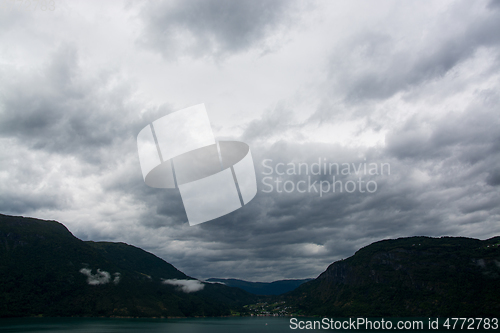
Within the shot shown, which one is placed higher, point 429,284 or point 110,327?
point 429,284

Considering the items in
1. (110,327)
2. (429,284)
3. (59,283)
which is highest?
(59,283)

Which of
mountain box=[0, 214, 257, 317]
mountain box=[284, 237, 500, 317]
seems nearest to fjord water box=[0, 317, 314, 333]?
mountain box=[0, 214, 257, 317]

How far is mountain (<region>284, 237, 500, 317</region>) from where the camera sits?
13175cm

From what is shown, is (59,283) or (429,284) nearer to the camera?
(429,284)

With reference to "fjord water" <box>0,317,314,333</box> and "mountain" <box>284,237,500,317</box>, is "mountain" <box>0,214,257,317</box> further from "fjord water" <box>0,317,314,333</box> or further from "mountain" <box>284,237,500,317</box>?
"mountain" <box>284,237,500,317</box>

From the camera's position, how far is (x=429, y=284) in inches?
6004

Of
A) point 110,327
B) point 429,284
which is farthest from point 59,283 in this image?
point 429,284

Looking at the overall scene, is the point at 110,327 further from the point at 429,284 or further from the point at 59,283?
the point at 429,284

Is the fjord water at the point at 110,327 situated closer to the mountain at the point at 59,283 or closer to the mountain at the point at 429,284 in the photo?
the mountain at the point at 59,283

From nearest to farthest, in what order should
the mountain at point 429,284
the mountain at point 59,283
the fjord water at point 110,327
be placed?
the fjord water at point 110,327 < the mountain at point 429,284 < the mountain at point 59,283

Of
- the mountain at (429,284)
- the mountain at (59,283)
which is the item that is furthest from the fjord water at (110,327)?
the mountain at (429,284)

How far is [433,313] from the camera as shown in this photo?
138 meters

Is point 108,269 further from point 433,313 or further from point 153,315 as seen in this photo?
point 433,313

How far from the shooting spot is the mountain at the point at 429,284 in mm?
131750
